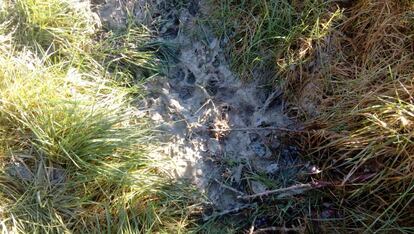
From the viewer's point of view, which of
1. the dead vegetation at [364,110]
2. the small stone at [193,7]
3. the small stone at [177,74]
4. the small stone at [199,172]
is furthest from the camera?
the small stone at [193,7]

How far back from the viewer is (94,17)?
8.89ft

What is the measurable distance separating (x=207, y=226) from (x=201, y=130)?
1.60 ft

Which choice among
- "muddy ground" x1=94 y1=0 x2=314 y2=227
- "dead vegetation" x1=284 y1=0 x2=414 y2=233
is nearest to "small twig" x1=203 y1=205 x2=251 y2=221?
"muddy ground" x1=94 y1=0 x2=314 y2=227

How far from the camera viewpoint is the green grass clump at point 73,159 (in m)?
2.22

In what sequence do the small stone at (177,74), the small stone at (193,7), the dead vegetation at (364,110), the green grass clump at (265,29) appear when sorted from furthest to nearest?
the small stone at (193,7) < the small stone at (177,74) < the green grass clump at (265,29) < the dead vegetation at (364,110)

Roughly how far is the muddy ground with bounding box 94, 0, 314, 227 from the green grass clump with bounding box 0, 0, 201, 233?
5.3 inches

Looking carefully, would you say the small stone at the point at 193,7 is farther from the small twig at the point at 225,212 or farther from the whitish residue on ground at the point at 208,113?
the small twig at the point at 225,212

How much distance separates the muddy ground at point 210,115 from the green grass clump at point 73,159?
14cm

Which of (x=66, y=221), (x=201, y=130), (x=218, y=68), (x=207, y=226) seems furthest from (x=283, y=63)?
(x=66, y=221)

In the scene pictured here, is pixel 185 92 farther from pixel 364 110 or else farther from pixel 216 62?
pixel 364 110

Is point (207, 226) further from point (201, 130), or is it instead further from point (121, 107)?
point (121, 107)

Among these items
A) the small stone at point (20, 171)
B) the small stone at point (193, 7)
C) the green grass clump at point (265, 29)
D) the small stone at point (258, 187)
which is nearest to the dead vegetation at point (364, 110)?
the green grass clump at point (265, 29)

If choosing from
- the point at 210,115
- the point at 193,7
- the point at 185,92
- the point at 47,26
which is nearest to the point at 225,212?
the point at 210,115

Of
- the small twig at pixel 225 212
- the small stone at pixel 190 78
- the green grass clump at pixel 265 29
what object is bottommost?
the small twig at pixel 225 212
